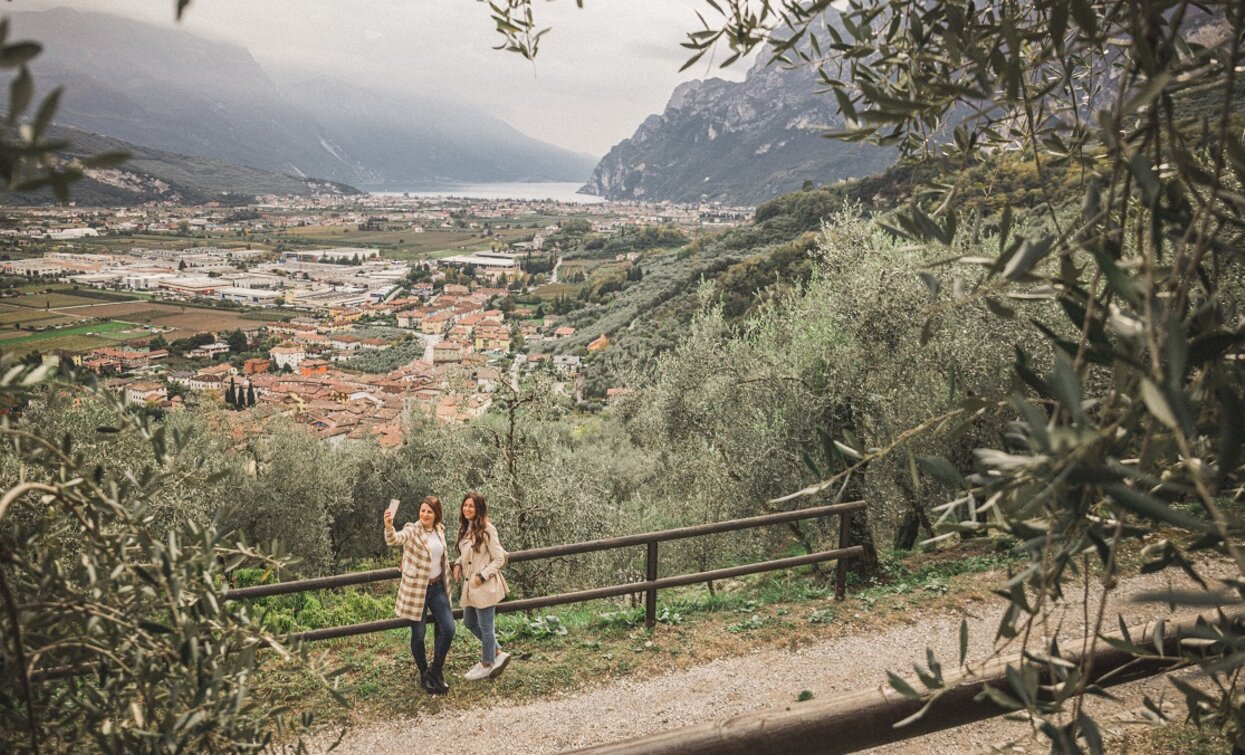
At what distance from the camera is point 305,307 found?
7369 centimetres

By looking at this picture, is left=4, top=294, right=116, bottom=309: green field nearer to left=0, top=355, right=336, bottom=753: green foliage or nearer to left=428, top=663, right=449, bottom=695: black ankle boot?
left=428, top=663, right=449, bottom=695: black ankle boot

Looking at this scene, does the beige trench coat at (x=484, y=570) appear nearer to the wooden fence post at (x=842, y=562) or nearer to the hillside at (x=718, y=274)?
the wooden fence post at (x=842, y=562)

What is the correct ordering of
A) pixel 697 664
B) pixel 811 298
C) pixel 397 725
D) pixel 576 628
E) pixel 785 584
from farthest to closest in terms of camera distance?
1. pixel 811 298
2. pixel 785 584
3. pixel 576 628
4. pixel 697 664
5. pixel 397 725

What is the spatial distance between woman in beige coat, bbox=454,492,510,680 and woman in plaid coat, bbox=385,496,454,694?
209mm

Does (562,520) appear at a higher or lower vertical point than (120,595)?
lower

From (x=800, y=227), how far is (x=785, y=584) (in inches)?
2114

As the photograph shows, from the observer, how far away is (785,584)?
8766mm

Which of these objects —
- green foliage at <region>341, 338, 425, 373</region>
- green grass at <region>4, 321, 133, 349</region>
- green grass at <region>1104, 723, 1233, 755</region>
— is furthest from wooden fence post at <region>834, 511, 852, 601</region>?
green foliage at <region>341, 338, 425, 373</region>

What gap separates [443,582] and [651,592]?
1.89 metres

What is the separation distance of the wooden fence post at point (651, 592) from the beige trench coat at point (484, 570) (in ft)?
4.35

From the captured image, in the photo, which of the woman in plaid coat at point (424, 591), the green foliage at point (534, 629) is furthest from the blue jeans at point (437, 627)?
the green foliage at point (534, 629)

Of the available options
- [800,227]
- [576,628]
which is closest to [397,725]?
[576,628]

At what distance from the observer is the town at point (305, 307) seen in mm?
33188

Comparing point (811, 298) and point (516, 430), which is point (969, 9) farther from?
point (516, 430)
